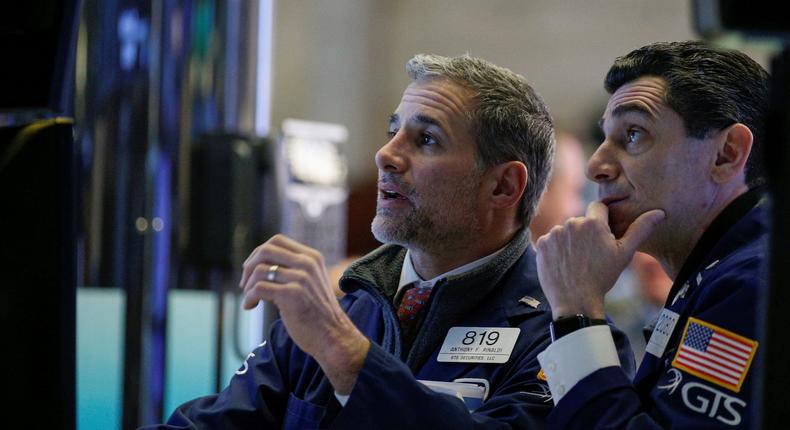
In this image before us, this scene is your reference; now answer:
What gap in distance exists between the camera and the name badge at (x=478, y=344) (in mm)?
2154

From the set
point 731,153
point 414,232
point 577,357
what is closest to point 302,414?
point 414,232

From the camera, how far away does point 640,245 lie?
203 centimetres

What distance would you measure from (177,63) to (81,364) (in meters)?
1.20

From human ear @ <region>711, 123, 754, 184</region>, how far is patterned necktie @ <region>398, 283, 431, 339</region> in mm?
675

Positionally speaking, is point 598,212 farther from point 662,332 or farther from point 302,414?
point 302,414

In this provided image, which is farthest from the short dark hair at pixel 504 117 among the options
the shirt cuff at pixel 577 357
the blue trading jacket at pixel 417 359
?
the shirt cuff at pixel 577 357

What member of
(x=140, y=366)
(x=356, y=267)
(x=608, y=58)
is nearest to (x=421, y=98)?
(x=356, y=267)

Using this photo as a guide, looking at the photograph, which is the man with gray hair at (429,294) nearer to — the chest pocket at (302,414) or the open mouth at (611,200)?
the chest pocket at (302,414)

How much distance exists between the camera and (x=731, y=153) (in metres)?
2.05

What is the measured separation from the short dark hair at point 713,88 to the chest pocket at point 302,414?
3.05 feet

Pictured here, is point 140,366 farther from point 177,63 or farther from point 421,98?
point 421,98

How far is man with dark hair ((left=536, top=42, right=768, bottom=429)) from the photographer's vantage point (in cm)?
173

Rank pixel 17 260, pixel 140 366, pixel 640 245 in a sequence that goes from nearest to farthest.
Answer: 1. pixel 17 260
2. pixel 640 245
3. pixel 140 366

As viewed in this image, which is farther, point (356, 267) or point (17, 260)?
point (356, 267)
